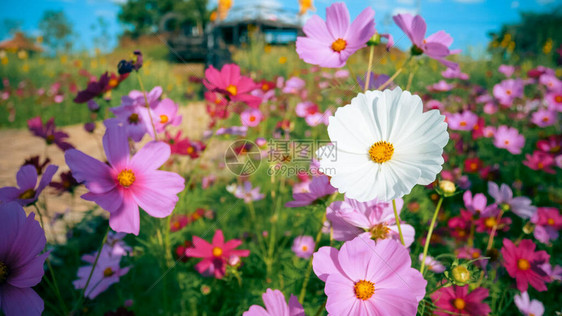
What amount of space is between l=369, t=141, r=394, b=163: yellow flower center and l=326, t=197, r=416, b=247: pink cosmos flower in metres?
0.08

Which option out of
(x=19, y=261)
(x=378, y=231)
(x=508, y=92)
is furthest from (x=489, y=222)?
(x=508, y=92)

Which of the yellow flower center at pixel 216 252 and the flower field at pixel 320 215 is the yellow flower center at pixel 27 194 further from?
the yellow flower center at pixel 216 252

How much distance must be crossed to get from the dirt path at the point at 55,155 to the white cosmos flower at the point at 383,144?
42.6 inches

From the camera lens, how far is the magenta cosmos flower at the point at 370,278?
41cm

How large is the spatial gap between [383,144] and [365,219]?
14cm

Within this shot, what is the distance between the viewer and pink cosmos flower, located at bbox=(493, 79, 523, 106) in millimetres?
1896

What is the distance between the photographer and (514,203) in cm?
97

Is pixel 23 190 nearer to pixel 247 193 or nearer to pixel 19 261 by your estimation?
pixel 19 261

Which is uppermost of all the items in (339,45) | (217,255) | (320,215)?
(339,45)

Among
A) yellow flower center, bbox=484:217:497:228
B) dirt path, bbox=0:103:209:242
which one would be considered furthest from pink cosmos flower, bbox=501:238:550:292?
dirt path, bbox=0:103:209:242

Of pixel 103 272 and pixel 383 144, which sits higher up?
pixel 383 144

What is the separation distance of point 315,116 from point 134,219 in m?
1.53

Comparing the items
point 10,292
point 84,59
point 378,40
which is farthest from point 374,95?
point 84,59

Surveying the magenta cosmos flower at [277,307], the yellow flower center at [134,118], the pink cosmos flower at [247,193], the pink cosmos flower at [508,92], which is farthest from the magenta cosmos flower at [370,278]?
the pink cosmos flower at [508,92]
